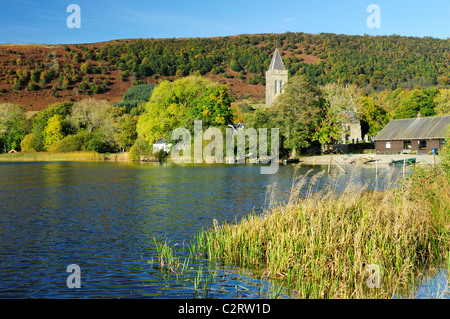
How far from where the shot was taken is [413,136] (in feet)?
240

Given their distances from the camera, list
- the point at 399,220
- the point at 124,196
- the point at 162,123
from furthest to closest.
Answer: the point at 162,123
the point at 124,196
the point at 399,220

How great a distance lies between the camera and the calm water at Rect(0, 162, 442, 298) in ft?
34.7

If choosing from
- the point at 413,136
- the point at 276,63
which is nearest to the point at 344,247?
the point at 413,136

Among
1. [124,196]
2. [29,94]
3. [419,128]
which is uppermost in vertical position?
[29,94]

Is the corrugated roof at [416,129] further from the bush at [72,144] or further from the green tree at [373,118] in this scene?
the bush at [72,144]

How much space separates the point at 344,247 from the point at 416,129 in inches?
2726

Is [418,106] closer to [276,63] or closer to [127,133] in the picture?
[276,63]

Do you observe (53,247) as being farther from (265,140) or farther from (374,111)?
(374,111)

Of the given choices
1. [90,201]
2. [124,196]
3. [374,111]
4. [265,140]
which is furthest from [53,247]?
[374,111]

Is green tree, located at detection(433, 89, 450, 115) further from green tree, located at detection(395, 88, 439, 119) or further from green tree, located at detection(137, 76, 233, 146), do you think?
green tree, located at detection(137, 76, 233, 146)

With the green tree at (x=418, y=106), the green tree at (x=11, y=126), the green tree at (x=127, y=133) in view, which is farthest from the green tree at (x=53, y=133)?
the green tree at (x=418, y=106)

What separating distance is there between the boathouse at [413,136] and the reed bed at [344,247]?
2401 inches
